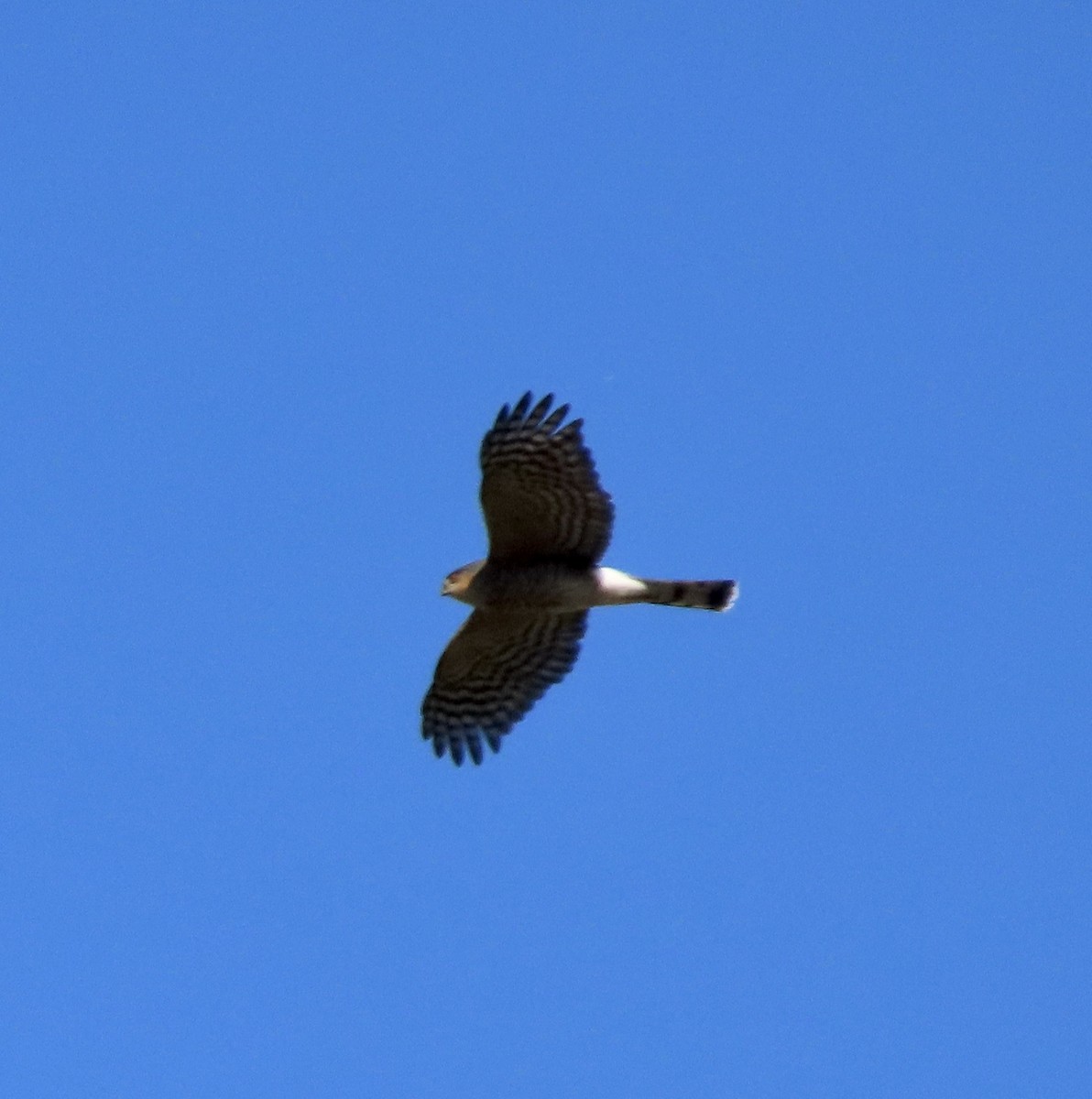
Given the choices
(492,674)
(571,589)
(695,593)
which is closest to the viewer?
(571,589)

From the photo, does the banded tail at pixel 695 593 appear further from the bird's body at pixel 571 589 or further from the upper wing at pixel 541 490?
the upper wing at pixel 541 490

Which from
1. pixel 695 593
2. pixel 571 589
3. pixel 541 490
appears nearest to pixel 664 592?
pixel 695 593

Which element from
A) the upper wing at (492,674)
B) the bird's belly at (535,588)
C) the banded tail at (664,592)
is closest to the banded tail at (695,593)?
the banded tail at (664,592)

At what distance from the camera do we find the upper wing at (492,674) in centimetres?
1504

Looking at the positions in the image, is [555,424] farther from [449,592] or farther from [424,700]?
[424,700]

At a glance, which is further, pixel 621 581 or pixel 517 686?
pixel 517 686

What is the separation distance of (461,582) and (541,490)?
3.43 ft

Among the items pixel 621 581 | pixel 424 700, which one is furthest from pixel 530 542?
pixel 424 700

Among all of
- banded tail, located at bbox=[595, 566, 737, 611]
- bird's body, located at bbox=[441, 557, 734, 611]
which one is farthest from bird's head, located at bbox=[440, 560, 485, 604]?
banded tail, located at bbox=[595, 566, 737, 611]

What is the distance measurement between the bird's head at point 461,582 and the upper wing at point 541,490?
30cm

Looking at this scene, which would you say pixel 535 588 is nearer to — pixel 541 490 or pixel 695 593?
pixel 541 490

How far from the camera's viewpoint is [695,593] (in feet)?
47.7

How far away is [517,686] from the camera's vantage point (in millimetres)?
15344

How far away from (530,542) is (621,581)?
668 mm
